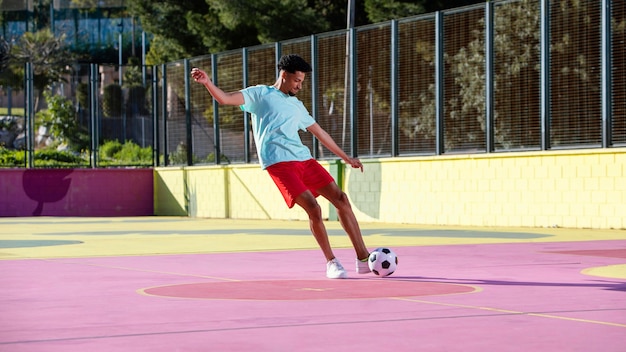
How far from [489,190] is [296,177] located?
532 inches

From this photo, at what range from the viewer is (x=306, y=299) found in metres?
8.85

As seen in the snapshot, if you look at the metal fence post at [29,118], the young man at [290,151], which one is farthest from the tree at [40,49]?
the young man at [290,151]

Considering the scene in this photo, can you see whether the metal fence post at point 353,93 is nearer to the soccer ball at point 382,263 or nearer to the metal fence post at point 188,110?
the metal fence post at point 188,110

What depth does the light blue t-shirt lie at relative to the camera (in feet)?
35.7

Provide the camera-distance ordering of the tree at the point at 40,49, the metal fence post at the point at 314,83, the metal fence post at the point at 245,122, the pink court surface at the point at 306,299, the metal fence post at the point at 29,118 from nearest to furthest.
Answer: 1. the pink court surface at the point at 306,299
2. the metal fence post at the point at 314,83
3. the metal fence post at the point at 245,122
4. the metal fence post at the point at 29,118
5. the tree at the point at 40,49

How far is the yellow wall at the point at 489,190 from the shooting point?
21.4 meters

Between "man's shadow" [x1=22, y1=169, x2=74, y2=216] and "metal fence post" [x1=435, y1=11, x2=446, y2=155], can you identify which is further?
"man's shadow" [x1=22, y1=169, x2=74, y2=216]

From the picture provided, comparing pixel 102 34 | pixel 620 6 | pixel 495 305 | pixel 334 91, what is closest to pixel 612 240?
pixel 620 6

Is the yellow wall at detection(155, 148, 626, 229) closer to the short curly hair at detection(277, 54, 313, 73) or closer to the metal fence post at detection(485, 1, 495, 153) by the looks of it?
the metal fence post at detection(485, 1, 495, 153)

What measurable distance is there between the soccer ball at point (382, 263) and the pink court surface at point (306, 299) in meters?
0.09

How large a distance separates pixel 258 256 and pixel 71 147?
23161mm

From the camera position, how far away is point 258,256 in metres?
14.3

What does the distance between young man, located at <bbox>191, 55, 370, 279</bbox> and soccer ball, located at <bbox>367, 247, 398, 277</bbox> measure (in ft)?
0.85

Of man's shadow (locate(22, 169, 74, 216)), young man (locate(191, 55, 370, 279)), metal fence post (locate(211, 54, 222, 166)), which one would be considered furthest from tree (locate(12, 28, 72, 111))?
young man (locate(191, 55, 370, 279))
